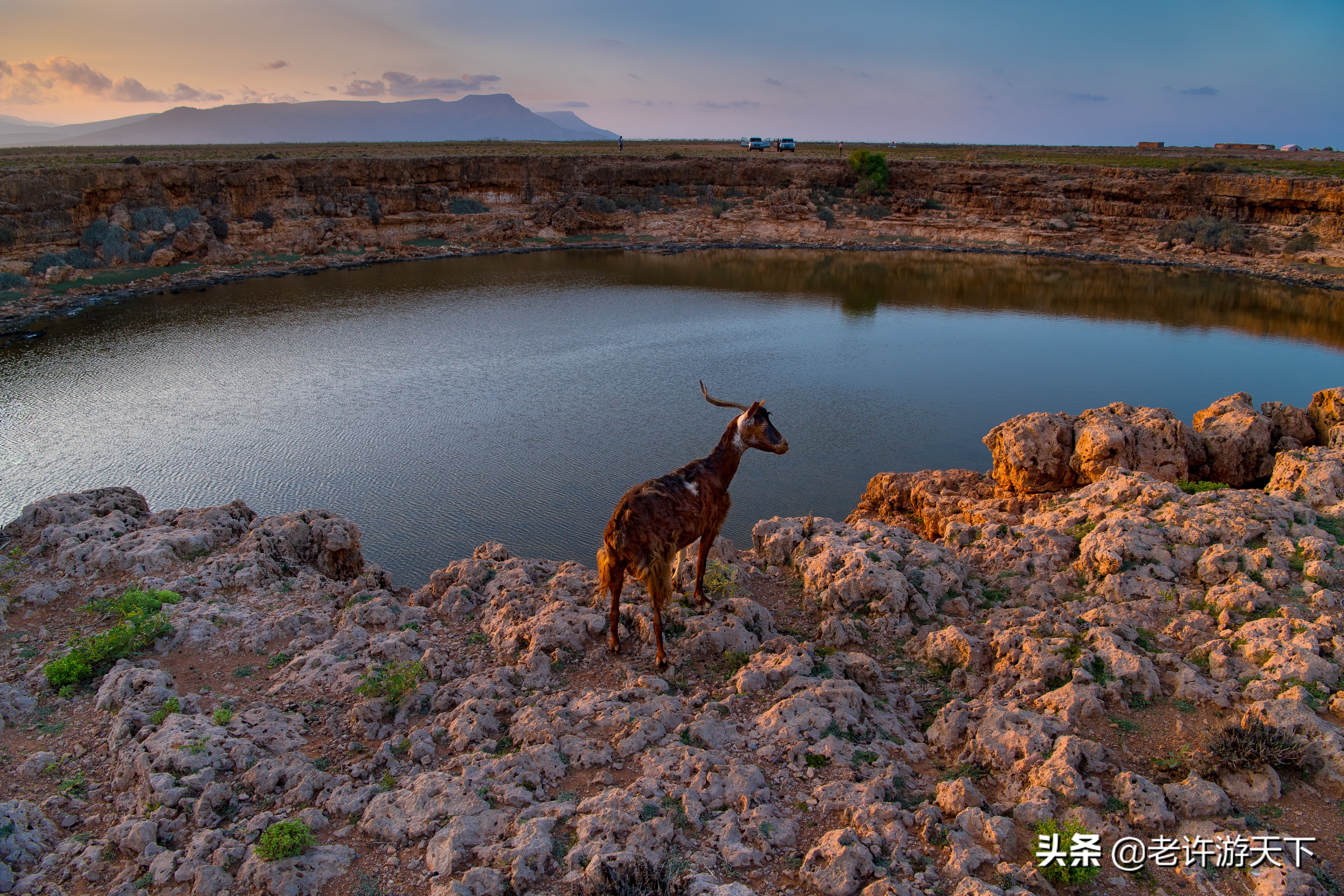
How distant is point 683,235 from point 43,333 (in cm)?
3567

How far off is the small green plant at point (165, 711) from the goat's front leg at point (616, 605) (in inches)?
150

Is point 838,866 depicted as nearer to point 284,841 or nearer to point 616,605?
point 616,605

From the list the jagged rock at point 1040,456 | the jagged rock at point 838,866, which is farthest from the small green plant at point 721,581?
the jagged rock at point 1040,456

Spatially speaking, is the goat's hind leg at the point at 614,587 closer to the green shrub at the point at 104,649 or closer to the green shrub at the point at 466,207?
the green shrub at the point at 104,649

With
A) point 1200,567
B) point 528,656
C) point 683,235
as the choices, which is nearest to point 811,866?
point 528,656

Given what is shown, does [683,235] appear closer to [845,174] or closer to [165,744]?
[845,174]

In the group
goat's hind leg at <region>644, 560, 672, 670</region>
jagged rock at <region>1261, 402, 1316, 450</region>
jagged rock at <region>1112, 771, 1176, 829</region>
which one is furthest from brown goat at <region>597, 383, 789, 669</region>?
jagged rock at <region>1261, 402, 1316, 450</region>

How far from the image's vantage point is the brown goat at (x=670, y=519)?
701cm

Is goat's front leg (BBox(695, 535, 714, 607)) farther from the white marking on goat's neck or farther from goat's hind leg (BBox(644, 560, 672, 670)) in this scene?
the white marking on goat's neck

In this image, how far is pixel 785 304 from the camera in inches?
1280

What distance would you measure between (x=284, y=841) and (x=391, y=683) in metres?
1.97

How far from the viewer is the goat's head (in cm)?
773

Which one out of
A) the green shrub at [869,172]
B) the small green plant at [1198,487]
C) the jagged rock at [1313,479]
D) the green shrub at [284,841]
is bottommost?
the green shrub at [284,841]

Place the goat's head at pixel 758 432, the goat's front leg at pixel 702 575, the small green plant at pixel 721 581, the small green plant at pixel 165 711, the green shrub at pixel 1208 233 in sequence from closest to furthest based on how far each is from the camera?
1. the small green plant at pixel 165 711
2. the goat's head at pixel 758 432
3. the goat's front leg at pixel 702 575
4. the small green plant at pixel 721 581
5. the green shrub at pixel 1208 233
